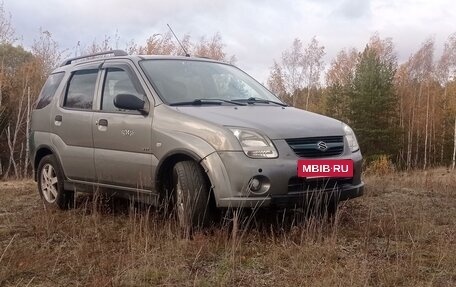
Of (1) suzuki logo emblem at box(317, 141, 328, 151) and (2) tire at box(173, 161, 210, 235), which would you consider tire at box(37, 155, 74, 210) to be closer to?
(2) tire at box(173, 161, 210, 235)

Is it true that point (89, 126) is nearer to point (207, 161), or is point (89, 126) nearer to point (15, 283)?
point (207, 161)

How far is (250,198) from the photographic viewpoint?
4.15 metres

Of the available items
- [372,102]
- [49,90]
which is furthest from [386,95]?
[49,90]

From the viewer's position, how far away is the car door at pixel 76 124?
5.59 meters

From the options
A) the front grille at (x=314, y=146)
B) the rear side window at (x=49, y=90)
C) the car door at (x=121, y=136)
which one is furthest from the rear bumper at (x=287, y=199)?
the rear side window at (x=49, y=90)

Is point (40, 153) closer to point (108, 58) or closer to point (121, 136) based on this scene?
point (108, 58)

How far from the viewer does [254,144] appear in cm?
423

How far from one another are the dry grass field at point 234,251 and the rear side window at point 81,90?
1182 millimetres

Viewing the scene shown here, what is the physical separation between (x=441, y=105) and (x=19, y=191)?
45.9 m

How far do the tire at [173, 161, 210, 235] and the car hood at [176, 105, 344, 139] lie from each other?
474 millimetres

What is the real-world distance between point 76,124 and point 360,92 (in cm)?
3517

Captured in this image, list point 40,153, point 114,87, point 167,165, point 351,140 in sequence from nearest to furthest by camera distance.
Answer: point 167,165 < point 351,140 < point 114,87 < point 40,153

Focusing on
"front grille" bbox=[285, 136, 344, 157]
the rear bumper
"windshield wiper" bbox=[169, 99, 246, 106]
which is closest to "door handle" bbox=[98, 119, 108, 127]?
"windshield wiper" bbox=[169, 99, 246, 106]

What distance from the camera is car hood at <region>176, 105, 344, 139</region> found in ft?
14.2
